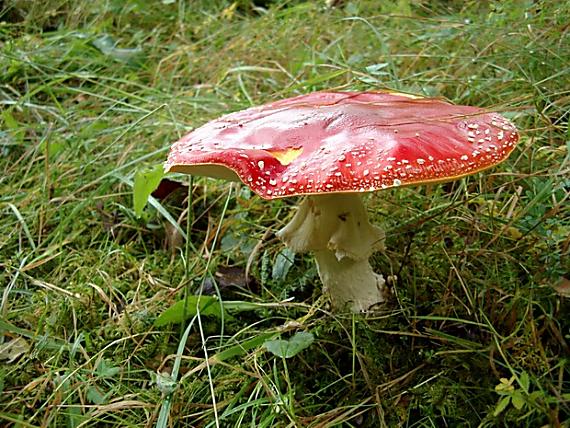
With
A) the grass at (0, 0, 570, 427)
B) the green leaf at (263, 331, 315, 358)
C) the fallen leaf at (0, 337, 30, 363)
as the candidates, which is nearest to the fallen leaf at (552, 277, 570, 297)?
the grass at (0, 0, 570, 427)

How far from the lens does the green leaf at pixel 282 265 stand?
2.28 m

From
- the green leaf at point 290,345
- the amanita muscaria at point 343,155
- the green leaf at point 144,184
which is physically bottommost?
the green leaf at point 290,345

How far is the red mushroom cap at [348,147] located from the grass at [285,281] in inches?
17.9

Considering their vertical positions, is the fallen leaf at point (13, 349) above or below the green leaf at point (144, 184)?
below

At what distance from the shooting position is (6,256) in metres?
2.54

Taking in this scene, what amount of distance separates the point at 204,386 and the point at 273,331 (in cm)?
28

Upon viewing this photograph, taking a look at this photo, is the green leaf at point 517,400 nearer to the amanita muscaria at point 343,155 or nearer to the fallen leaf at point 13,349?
the amanita muscaria at point 343,155

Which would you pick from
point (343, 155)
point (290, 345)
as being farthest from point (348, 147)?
point (290, 345)

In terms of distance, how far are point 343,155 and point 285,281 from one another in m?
0.95

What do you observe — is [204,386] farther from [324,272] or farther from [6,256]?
[6,256]

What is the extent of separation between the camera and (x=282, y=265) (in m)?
2.30

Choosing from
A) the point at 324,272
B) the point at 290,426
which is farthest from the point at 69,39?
the point at 290,426

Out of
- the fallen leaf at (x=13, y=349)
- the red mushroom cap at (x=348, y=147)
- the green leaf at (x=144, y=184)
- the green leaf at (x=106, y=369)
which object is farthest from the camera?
the green leaf at (x=144, y=184)

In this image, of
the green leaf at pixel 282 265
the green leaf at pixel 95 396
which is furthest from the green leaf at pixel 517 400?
the green leaf at pixel 95 396
